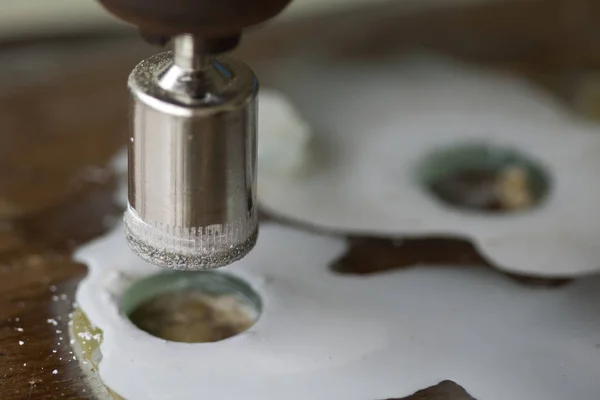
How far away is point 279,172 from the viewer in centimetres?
70

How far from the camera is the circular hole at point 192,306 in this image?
57 cm

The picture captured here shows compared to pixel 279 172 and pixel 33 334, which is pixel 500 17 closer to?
pixel 279 172

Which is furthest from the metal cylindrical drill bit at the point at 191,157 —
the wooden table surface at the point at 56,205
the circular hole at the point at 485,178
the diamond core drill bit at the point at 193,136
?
the circular hole at the point at 485,178

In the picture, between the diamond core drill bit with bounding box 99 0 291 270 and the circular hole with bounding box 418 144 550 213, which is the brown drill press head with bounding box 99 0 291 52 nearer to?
the diamond core drill bit with bounding box 99 0 291 270

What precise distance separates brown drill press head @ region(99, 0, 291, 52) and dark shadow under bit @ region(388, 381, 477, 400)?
0.23 meters

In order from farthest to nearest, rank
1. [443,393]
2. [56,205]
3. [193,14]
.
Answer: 1. [56,205]
2. [443,393]
3. [193,14]

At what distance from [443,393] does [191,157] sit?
0.20 meters

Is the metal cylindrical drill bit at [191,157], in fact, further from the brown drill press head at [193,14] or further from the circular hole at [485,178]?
the circular hole at [485,178]

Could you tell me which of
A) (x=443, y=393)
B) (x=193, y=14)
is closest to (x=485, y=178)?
(x=443, y=393)

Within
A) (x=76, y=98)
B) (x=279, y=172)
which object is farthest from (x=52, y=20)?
(x=279, y=172)

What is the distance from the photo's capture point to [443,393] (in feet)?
1.73

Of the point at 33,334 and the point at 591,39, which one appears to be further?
the point at 591,39

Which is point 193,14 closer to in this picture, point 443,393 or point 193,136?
point 193,136

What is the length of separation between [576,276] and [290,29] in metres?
0.40
